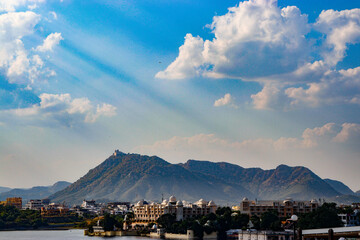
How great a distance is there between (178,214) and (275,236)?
4501 centimetres

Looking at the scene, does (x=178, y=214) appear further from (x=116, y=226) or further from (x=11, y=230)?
(x=11, y=230)

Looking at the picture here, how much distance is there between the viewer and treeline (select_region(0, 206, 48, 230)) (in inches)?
6113

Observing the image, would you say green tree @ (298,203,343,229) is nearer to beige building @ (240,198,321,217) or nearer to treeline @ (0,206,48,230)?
beige building @ (240,198,321,217)

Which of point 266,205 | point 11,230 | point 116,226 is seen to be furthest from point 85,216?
point 266,205

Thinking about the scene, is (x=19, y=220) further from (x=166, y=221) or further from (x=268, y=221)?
(x=268, y=221)

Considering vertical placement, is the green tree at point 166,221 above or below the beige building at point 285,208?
below

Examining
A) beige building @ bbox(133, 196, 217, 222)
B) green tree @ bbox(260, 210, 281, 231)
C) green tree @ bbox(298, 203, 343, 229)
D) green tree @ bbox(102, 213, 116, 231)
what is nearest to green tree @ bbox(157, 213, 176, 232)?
beige building @ bbox(133, 196, 217, 222)

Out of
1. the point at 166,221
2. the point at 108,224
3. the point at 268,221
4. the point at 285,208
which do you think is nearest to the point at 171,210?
the point at 166,221

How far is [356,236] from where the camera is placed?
60.2 metres

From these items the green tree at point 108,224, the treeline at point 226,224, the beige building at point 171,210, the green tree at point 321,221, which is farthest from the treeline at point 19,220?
the green tree at point 321,221

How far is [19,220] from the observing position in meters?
158

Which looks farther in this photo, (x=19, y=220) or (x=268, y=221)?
(x=19, y=220)

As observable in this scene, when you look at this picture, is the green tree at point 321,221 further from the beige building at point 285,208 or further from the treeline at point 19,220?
the treeline at point 19,220

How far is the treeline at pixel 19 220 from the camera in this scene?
509 feet
